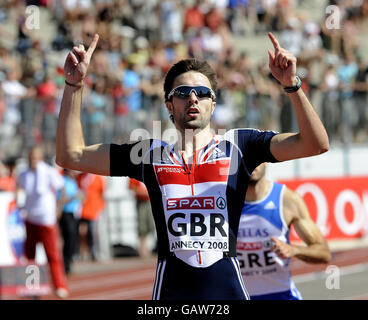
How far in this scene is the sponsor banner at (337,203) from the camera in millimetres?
17047

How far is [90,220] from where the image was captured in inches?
608

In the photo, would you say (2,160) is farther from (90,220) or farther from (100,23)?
(100,23)

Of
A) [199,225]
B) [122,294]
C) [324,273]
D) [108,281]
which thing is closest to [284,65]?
[199,225]

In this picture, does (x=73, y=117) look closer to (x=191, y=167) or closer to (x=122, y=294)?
(x=191, y=167)

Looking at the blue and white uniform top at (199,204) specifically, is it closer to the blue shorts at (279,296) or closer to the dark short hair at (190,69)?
the dark short hair at (190,69)

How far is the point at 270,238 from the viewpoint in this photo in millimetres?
6156

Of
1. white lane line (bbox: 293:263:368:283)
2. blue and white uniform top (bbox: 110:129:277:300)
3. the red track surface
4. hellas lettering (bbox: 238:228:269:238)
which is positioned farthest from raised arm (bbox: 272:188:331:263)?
white lane line (bbox: 293:263:368:283)

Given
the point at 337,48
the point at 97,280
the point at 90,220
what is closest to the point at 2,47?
the point at 90,220

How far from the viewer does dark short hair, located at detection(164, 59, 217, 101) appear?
437cm

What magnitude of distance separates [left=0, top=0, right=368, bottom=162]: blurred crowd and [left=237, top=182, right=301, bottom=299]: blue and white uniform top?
25.1ft

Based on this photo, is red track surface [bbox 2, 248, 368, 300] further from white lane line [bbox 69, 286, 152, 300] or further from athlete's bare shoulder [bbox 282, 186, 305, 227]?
athlete's bare shoulder [bbox 282, 186, 305, 227]

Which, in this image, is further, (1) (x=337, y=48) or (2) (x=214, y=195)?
(1) (x=337, y=48)

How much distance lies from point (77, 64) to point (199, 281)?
4.02 ft

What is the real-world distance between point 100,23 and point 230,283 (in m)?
14.5
